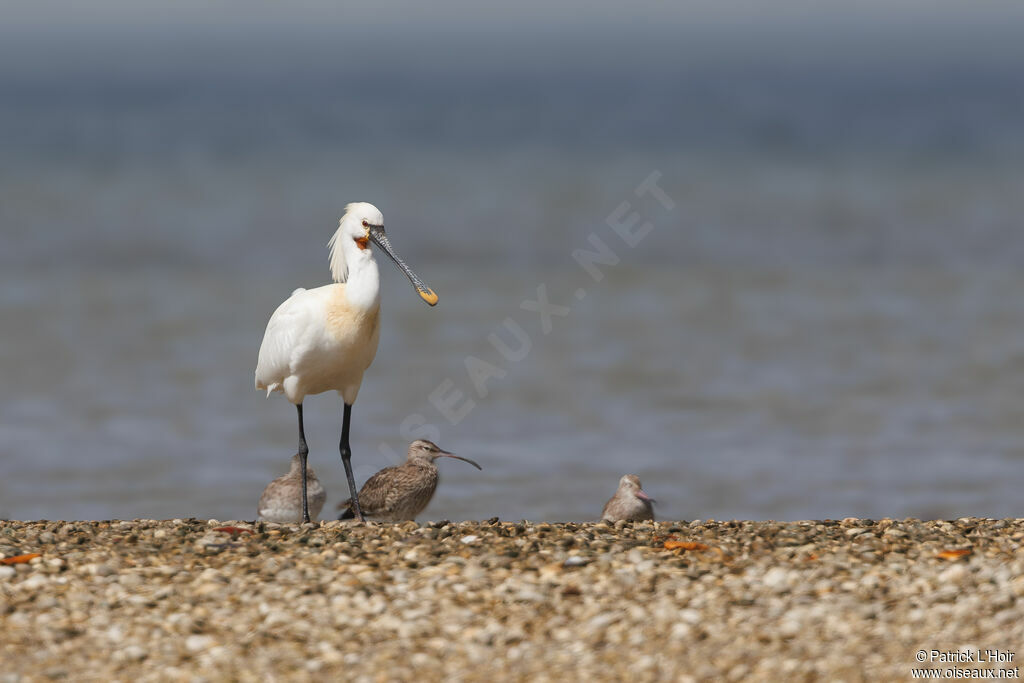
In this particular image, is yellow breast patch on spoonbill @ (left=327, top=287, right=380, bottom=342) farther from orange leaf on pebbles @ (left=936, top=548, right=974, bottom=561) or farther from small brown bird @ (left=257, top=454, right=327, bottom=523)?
orange leaf on pebbles @ (left=936, top=548, right=974, bottom=561)

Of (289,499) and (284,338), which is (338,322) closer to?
(284,338)

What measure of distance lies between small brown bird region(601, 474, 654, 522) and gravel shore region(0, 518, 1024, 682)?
0.84 meters

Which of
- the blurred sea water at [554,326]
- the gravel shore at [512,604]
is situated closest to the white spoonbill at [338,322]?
the gravel shore at [512,604]

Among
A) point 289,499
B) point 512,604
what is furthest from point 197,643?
point 289,499

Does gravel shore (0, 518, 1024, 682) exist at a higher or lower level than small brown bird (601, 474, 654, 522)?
lower

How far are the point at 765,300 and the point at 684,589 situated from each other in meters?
11.4

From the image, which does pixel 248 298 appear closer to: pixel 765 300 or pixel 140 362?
pixel 140 362

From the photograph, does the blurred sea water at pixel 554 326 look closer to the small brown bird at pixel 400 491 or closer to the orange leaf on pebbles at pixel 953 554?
the small brown bird at pixel 400 491

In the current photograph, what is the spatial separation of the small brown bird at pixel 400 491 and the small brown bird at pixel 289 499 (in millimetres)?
222

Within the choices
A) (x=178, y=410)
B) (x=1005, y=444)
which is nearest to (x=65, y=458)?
(x=178, y=410)

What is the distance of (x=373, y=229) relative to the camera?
8.27 metres

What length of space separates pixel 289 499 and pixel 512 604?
9.26ft

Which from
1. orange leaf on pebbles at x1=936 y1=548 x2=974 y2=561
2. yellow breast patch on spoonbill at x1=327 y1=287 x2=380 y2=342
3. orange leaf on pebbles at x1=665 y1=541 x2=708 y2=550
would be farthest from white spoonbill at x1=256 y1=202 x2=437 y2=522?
orange leaf on pebbles at x1=936 y1=548 x2=974 y2=561

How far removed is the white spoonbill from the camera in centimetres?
825
